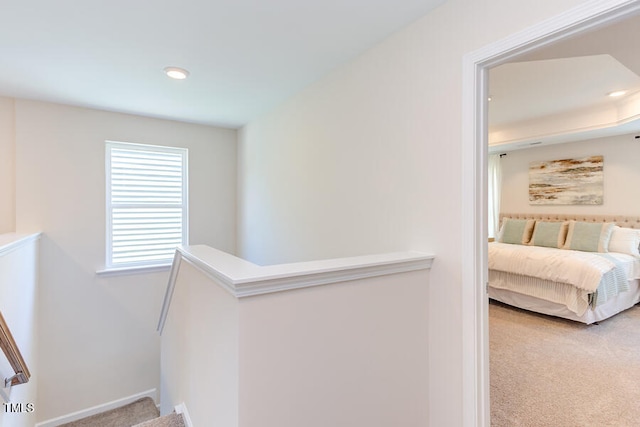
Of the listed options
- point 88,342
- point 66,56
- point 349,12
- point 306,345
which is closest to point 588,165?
point 349,12

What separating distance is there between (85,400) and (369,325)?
3.56m

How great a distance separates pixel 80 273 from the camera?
330 centimetres

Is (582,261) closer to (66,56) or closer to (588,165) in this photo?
(588,165)

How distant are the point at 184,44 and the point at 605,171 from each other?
574cm

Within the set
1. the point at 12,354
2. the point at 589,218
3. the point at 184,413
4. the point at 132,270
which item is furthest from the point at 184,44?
the point at 589,218

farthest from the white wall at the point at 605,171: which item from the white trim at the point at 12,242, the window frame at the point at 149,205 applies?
the white trim at the point at 12,242

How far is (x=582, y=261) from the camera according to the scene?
3375 mm

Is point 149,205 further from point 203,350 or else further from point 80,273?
point 203,350

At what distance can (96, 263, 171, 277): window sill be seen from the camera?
3.41 m

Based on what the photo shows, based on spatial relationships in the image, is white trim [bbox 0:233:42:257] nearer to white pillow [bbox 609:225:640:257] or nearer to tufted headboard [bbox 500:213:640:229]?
white pillow [bbox 609:225:640:257]

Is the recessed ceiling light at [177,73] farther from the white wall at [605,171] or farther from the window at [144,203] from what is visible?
the white wall at [605,171]

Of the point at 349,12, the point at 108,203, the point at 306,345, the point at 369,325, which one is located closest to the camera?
the point at 306,345

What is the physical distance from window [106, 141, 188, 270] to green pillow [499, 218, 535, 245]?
15.9 feet

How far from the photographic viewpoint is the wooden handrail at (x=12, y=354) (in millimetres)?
1533
